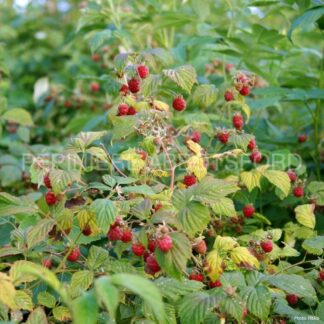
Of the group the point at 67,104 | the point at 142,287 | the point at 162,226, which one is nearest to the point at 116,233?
the point at 162,226

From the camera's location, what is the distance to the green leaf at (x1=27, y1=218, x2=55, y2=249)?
164 centimetres

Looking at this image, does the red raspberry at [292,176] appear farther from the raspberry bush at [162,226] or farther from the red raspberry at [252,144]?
the red raspberry at [252,144]

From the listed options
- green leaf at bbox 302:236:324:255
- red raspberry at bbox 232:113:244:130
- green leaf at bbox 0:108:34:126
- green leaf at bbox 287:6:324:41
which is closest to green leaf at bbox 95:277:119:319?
green leaf at bbox 302:236:324:255

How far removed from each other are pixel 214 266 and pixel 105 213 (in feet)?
1.18

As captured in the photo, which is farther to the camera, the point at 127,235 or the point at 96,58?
the point at 96,58

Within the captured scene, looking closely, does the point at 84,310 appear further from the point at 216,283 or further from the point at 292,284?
the point at 292,284

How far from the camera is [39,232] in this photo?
165 cm

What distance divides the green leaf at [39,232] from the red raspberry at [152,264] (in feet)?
1.02

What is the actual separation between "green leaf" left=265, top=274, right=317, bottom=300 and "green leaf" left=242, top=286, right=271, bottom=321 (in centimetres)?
4

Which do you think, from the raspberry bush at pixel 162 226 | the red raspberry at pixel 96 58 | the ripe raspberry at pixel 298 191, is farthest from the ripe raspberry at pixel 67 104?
the ripe raspberry at pixel 298 191

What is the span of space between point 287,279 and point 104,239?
0.86 meters

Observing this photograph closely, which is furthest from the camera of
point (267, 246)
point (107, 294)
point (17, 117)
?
point (17, 117)

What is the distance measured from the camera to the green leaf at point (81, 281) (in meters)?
1.62

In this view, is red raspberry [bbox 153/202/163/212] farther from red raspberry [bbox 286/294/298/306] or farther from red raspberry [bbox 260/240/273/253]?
red raspberry [bbox 286/294/298/306]
